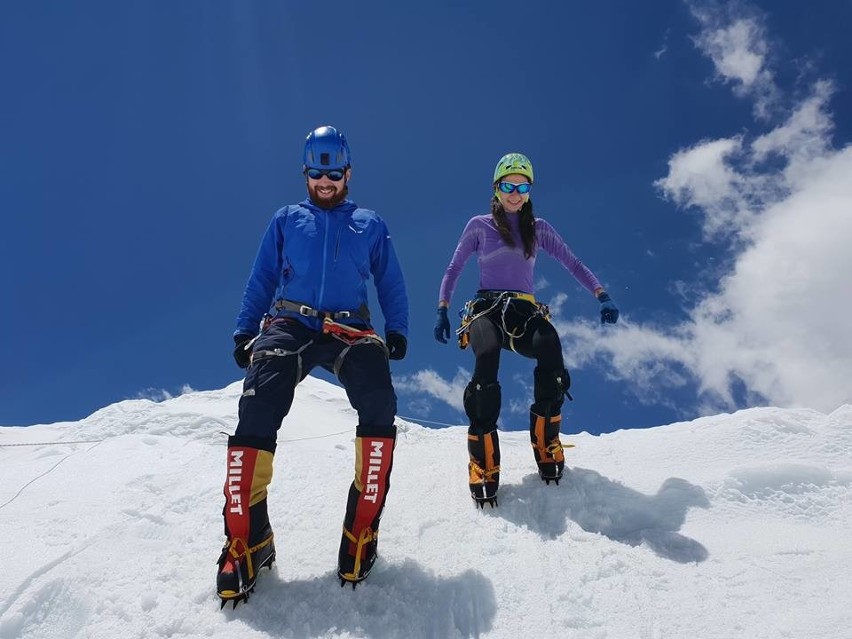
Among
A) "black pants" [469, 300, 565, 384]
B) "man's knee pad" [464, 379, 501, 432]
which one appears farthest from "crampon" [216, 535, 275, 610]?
"black pants" [469, 300, 565, 384]

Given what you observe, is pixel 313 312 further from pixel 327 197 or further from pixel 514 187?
pixel 514 187

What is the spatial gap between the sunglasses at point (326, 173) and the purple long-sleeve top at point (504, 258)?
2.09 metres

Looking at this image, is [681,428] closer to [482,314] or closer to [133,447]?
[482,314]

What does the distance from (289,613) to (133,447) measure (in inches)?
152

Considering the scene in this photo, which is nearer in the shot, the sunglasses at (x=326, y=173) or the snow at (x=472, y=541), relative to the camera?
the snow at (x=472, y=541)

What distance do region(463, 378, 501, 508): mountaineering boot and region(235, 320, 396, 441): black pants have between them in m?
1.49

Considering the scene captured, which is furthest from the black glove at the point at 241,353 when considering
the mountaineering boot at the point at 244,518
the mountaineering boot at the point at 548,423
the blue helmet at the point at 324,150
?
the mountaineering boot at the point at 548,423

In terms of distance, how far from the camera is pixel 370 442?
4.29 meters

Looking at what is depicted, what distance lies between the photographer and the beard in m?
5.18

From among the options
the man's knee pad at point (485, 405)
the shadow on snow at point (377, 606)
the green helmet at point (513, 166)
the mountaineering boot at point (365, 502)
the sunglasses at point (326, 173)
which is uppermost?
the green helmet at point (513, 166)

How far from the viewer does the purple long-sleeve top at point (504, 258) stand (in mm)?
6551

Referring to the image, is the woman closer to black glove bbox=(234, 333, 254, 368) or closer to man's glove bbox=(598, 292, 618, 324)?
man's glove bbox=(598, 292, 618, 324)

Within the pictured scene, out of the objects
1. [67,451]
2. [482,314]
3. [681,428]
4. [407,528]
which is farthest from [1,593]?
[681,428]

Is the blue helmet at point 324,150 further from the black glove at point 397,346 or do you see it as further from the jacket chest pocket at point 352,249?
the black glove at point 397,346
